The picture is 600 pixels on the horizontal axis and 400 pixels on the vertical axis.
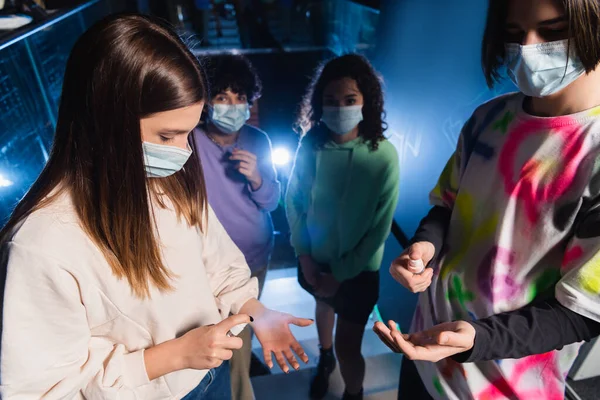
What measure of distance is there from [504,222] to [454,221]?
170 mm

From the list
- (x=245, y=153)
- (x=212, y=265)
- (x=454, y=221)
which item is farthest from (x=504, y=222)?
(x=245, y=153)

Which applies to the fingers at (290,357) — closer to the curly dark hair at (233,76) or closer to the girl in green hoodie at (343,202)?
the girl in green hoodie at (343,202)

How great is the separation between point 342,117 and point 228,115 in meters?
0.41

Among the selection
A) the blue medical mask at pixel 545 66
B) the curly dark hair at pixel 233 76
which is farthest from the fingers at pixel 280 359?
the curly dark hair at pixel 233 76

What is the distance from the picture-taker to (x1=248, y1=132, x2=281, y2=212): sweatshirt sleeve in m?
1.54

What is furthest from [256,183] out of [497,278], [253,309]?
[497,278]

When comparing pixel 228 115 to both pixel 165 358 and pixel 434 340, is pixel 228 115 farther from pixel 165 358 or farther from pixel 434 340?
pixel 434 340

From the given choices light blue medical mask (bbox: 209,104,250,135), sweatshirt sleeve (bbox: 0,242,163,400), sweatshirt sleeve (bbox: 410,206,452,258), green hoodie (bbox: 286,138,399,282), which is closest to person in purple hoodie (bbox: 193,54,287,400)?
light blue medical mask (bbox: 209,104,250,135)

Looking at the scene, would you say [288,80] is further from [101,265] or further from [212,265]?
[101,265]

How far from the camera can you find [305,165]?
4.94ft

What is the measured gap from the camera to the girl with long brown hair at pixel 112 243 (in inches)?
24.7

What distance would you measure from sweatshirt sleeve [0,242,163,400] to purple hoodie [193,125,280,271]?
0.83m

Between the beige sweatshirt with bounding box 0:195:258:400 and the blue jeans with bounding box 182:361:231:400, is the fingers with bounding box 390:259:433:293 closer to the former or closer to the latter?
the beige sweatshirt with bounding box 0:195:258:400

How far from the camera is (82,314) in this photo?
681 millimetres
